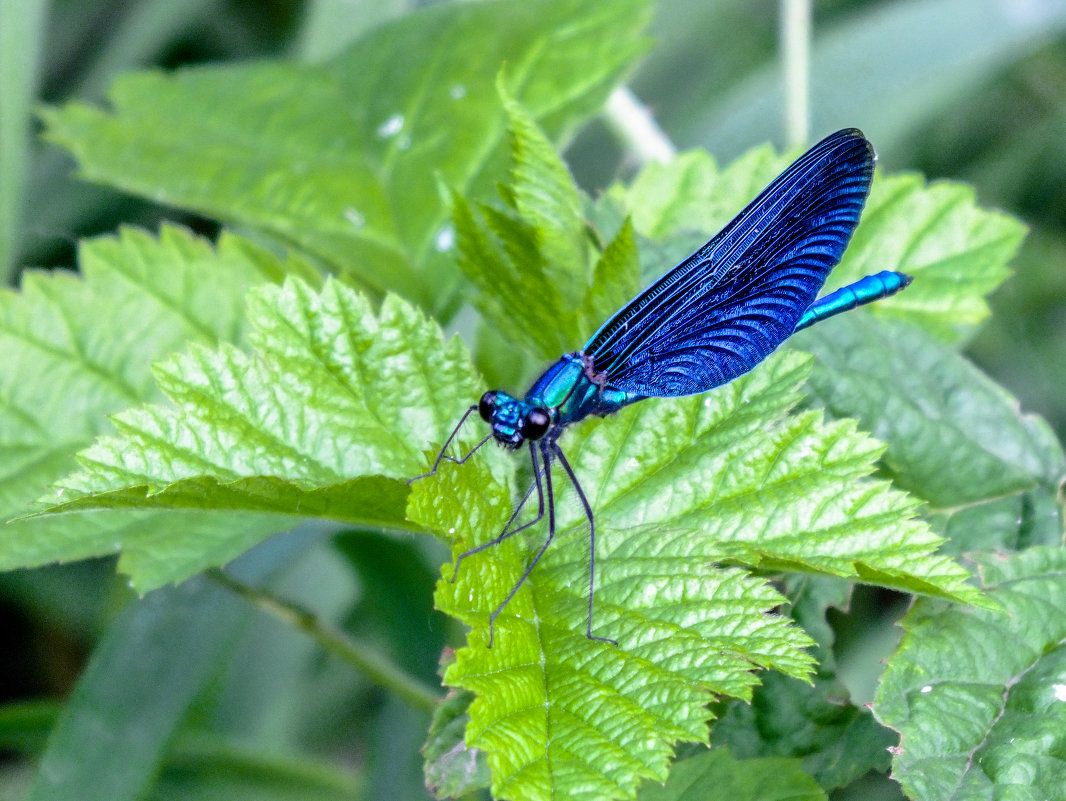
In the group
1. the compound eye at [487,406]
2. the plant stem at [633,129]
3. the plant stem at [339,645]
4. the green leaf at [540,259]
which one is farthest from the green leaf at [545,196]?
the plant stem at [633,129]

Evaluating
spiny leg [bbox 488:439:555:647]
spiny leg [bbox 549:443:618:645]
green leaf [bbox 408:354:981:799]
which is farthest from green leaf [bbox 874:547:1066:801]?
spiny leg [bbox 488:439:555:647]

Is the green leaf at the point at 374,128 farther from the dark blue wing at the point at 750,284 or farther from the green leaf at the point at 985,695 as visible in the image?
the green leaf at the point at 985,695

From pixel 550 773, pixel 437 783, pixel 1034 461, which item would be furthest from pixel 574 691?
pixel 1034 461

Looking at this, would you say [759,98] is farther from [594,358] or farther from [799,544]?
[799,544]

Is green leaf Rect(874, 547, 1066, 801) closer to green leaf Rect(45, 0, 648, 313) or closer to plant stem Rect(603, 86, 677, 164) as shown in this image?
green leaf Rect(45, 0, 648, 313)

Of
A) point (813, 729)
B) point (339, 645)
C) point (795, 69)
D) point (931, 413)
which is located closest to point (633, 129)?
point (795, 69)

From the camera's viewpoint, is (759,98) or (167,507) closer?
(167,507)
